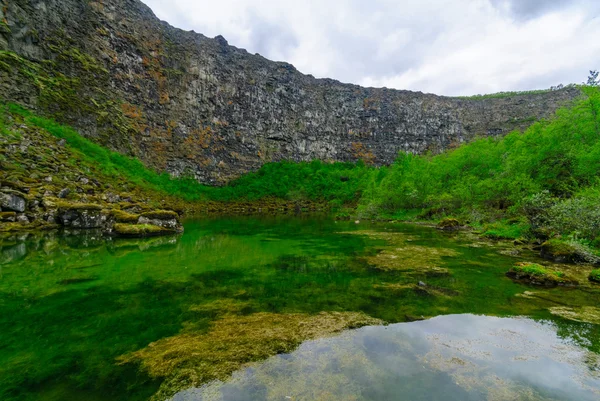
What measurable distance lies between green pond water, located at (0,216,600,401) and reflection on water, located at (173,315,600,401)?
3 centimetres

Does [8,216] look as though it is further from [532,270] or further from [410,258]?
[532,270]

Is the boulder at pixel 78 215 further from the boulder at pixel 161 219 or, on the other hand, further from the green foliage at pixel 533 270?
the green foliage at pixel 533 270

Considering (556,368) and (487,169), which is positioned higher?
(487,169)

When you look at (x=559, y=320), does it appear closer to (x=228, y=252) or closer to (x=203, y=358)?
(x=203, y=358)

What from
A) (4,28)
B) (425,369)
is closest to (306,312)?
(425,369)

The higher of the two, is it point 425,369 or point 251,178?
point 251,178

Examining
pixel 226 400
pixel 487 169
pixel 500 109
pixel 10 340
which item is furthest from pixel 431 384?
pixel 500 109

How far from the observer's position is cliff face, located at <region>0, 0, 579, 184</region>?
39.4m

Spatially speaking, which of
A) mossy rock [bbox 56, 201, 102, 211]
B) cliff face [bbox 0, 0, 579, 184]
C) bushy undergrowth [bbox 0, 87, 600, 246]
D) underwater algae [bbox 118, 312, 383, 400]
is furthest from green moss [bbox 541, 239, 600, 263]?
cliff face [bbox 0, 0, 579, 184]

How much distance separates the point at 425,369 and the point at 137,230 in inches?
780

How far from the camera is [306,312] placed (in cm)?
642

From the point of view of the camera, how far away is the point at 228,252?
1401 cm

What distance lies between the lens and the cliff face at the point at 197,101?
39.4 m

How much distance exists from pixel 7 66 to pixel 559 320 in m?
50.5
